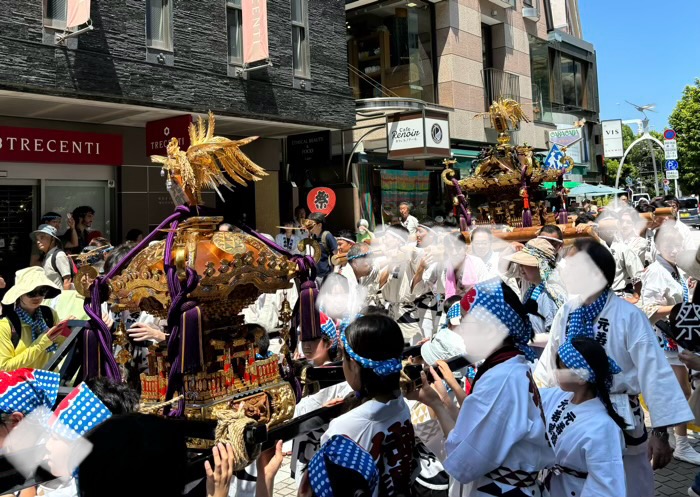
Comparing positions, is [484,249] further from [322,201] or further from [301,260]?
[322,201]

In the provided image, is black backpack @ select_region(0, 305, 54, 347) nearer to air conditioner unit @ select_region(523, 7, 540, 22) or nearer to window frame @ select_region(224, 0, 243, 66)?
window frame @ select_region(224, 0, 243, 66)

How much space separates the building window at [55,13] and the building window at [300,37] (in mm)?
5122

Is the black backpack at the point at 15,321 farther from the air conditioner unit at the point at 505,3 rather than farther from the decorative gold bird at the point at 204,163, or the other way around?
the air conditioner unit at the point at 505,3

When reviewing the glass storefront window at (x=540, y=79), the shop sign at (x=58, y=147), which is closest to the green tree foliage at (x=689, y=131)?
the glass storefront window at (x=540, y=79)

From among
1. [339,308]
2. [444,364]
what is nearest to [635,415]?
[444,364]

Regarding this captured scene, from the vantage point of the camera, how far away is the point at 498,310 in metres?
2.53

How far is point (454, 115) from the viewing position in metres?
19.1

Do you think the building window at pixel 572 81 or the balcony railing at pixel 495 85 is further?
the building window at pixel 572 81

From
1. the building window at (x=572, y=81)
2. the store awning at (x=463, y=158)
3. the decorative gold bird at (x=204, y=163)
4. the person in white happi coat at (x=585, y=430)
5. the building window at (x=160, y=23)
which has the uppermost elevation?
the building window at (x=572, y=81)

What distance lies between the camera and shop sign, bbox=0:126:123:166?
10523mm

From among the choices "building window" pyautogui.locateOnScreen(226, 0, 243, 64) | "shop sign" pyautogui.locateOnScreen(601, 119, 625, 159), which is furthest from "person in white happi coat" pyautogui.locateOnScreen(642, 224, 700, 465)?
"shop sign" pyautogui.locateOnScreen(601, 119, 625, 159)

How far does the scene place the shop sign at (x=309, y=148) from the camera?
1491cm

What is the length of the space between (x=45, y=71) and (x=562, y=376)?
30.2 ft

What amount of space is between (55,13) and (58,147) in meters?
2.45
